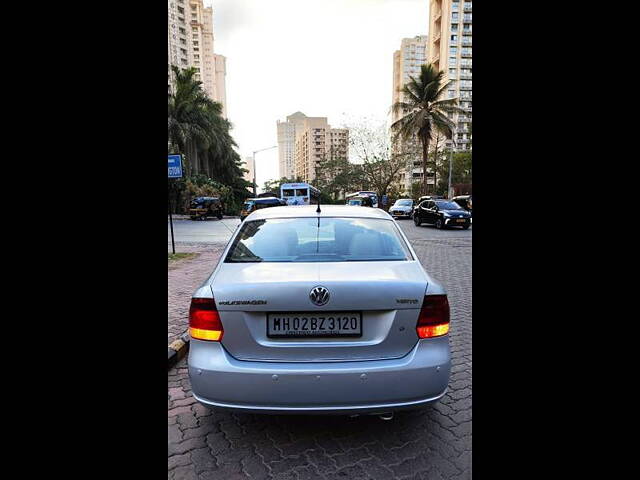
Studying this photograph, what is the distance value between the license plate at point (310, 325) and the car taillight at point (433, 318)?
38cm

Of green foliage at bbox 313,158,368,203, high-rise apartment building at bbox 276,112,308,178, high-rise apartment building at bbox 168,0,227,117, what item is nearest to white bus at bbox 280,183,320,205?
green foliage at bbox 313,158,368,203

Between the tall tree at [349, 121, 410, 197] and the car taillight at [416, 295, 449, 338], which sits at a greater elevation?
the tall tree at [349, 121, 410, 197]

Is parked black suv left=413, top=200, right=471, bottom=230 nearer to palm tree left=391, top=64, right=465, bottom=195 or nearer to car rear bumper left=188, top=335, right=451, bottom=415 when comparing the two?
palm tree left=391, top=64, right=465, bottom=195

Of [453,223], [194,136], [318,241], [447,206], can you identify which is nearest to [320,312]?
[318,241]

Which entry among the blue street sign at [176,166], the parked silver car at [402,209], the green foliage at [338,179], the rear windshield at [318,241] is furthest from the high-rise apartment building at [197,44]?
the rear windshield at [318,241]

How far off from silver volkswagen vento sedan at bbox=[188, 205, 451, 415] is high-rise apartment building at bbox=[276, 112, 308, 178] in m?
136

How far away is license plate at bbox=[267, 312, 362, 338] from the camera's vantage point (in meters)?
2.21

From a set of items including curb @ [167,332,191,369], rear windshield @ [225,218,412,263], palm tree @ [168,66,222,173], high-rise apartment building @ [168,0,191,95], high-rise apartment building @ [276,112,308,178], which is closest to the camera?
rear windshield @ [225,218,412,263]
